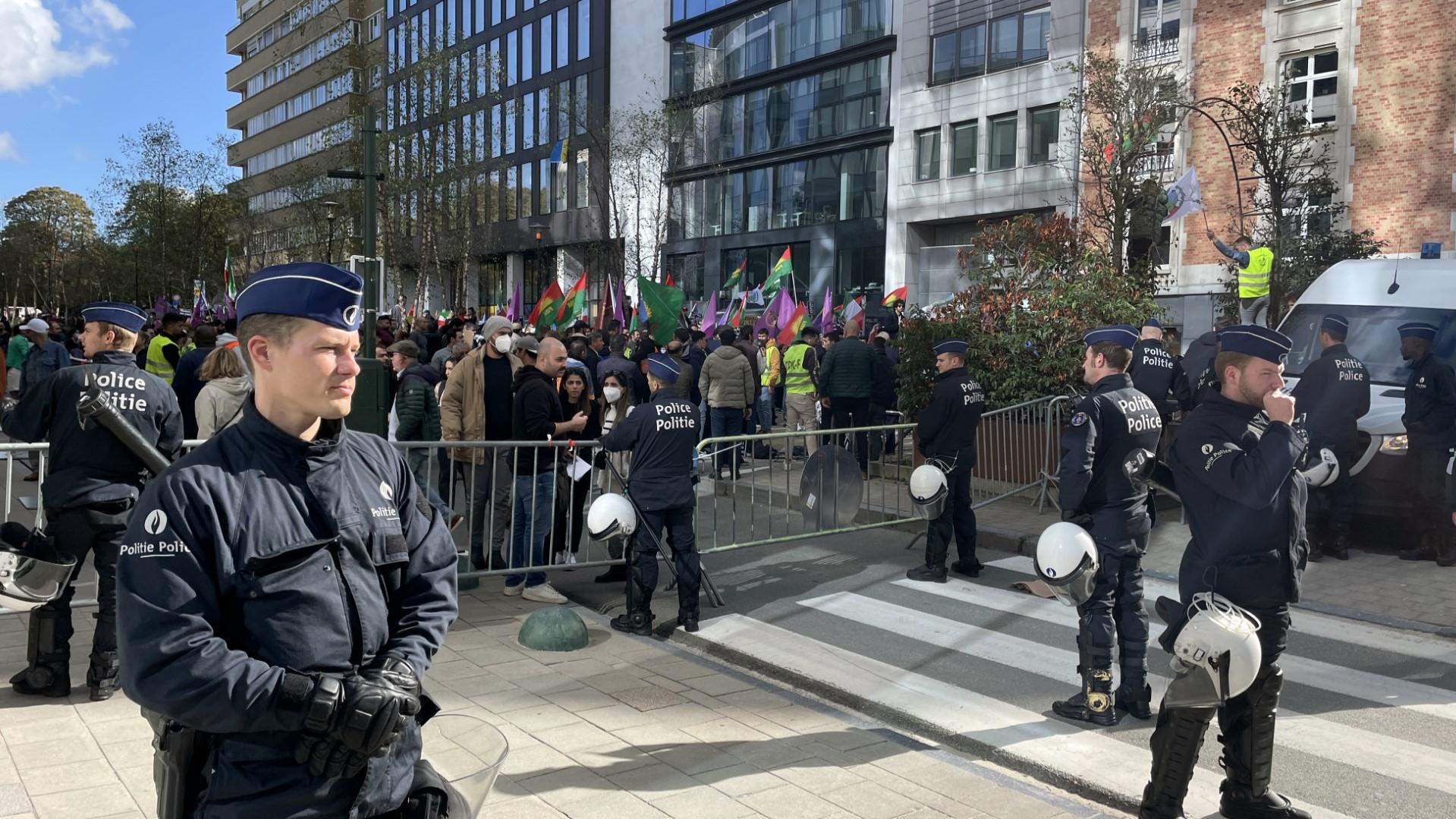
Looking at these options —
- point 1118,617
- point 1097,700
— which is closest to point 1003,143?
point 1118,617

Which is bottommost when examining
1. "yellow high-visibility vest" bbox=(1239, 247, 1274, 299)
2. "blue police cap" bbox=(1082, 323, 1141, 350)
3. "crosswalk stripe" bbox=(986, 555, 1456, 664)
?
"crosswalk stripe" bbox=(986, 555, 1456, 664)

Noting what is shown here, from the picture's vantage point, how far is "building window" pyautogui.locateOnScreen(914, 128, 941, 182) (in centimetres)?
3400

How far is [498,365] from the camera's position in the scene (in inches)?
348

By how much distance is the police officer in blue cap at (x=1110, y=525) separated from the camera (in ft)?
18.8

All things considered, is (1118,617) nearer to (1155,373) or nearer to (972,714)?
(972,714)

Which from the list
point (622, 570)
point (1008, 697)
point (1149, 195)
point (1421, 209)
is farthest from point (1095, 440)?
point (1421, 209)

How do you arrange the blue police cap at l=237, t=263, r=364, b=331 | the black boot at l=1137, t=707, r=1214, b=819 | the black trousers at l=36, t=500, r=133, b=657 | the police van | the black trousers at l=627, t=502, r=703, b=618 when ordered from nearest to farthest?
1. the blue police cap at l=237, t=263, r=364, b=331
2. the black boot at l=1137, t=707, r=1214, b=819
3. the black trousers at l=36, t=500, r=133, b=657
4. the black trousers at l=627, t=502, r=703, b=618
5. the police van

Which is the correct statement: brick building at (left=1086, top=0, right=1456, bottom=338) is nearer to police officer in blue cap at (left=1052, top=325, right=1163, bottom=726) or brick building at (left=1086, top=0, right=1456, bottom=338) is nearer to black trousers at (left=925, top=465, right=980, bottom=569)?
black trousers at (left=925, top=465, right=980, bottom=569)

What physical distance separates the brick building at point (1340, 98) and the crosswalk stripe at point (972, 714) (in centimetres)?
1895

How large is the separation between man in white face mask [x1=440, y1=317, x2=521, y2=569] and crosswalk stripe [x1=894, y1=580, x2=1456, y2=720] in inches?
142

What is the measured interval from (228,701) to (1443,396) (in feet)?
32.5

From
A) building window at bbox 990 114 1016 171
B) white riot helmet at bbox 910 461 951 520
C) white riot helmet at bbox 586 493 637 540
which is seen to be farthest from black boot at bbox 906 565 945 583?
building window at bbox 990 114 1016 171

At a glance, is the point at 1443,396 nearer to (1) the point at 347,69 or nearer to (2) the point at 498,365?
(2) the point at 498,365

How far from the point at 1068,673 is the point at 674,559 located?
2.64 meters
